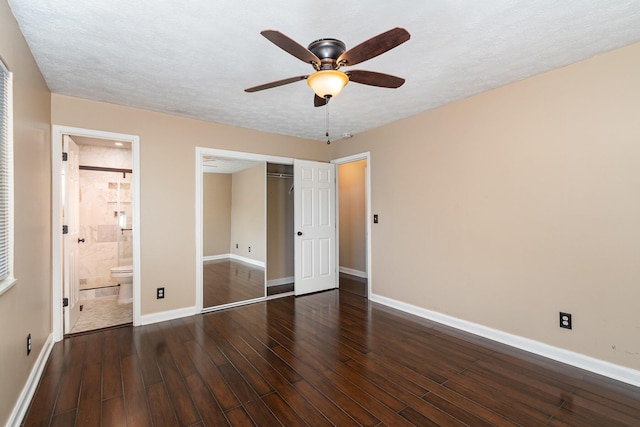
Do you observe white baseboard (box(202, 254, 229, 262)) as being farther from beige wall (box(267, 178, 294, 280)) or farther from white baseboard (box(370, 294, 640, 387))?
white baseboard (box(370, 294, 640, 387))

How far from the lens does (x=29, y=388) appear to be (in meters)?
2.09

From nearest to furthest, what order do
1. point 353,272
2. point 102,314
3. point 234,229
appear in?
point 102,314 < point 353,272 < point 234,229

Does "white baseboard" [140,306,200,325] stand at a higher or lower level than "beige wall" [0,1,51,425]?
lower

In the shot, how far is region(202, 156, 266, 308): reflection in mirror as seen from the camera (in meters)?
5.06

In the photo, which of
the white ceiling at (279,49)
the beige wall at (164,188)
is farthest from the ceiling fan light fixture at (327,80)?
the beige wall at (164,188)

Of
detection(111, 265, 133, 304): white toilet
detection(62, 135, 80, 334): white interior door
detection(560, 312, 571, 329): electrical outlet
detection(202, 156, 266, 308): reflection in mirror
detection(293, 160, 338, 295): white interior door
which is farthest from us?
detection(202, 156, 266, 308): reflection in mirror

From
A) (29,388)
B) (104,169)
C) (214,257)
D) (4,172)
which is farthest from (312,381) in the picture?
(214,257)

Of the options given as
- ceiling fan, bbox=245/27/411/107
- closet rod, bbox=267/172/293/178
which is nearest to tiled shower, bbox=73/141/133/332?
closet rod, bbox=267/172/293/178

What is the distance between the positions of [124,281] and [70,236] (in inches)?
49.9

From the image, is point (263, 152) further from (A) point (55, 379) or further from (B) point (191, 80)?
(A) point (55, 379)

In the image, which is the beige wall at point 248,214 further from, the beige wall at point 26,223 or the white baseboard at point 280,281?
the beige wall at point 26,223

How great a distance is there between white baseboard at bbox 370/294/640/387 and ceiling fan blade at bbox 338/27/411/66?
2920 millimetres

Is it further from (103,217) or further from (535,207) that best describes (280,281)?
(535,207)

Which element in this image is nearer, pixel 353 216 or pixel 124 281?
pixel 124 281
